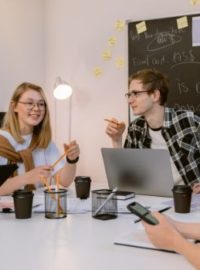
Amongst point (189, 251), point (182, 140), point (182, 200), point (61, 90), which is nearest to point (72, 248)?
point (189, 251)

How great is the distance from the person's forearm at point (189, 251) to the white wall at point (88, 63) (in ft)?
7.98

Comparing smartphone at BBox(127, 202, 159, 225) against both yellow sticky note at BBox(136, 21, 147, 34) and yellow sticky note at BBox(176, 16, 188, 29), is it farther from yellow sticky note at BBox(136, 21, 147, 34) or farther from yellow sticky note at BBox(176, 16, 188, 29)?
→ yellow sticky note at BBox(136, 21, 147, 34)

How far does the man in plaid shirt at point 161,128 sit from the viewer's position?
2.24m

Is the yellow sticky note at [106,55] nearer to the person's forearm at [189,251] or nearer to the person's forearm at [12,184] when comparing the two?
the person's forearm at [12,184]

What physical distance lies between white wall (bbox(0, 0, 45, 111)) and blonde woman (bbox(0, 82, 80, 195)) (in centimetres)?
102

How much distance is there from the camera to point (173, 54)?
10.1ft

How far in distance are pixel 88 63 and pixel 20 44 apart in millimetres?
612

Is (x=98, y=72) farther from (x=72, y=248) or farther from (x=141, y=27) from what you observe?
(x=72, y=248)

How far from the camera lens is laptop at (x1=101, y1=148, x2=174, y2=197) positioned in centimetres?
165

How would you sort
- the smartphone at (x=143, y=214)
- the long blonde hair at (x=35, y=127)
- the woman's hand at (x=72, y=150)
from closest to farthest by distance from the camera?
the smartphone at (x=143, y=214), the woman's hand at (x=72, y=150), the long blonde hair at (x=35, y=127)

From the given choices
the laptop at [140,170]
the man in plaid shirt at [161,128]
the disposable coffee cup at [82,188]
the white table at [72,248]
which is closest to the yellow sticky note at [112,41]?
the man in plaid shirt at [161,128]

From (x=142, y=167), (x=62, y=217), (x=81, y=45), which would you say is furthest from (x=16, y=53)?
(x=62, y=217)

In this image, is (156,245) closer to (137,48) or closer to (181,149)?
(181,149)

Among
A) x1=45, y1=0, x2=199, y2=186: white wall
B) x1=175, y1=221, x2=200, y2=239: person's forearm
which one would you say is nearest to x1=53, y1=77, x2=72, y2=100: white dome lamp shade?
x1=45, y1=0, x2=199, y2=186: white wall
